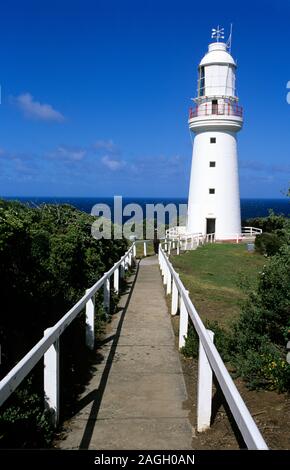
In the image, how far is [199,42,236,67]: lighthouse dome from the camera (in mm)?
34625

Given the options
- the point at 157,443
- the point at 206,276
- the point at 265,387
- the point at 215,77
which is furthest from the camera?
the point at 215,77

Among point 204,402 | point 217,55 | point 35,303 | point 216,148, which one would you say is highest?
point 217,55

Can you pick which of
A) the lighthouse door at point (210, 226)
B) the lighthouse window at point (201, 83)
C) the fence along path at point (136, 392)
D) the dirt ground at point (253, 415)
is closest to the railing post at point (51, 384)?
the fence along path at point (136, 392)

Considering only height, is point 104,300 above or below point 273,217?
below

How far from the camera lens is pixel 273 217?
296 inches

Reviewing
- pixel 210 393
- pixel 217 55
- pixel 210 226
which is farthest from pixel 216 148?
pixel 210 393

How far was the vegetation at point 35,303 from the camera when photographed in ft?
14.0

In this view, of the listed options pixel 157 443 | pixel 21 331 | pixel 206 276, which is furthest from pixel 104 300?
pixel 206 276

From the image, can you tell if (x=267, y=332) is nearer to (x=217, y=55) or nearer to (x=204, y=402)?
(x=204, y=402)

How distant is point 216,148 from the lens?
35688 mm

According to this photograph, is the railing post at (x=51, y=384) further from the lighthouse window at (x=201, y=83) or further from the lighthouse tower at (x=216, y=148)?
the lighthouse window at (x=201, y=83)

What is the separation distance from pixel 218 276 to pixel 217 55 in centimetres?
2118

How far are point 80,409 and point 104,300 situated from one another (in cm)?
462

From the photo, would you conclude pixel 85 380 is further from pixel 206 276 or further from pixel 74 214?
pixel 206 276
